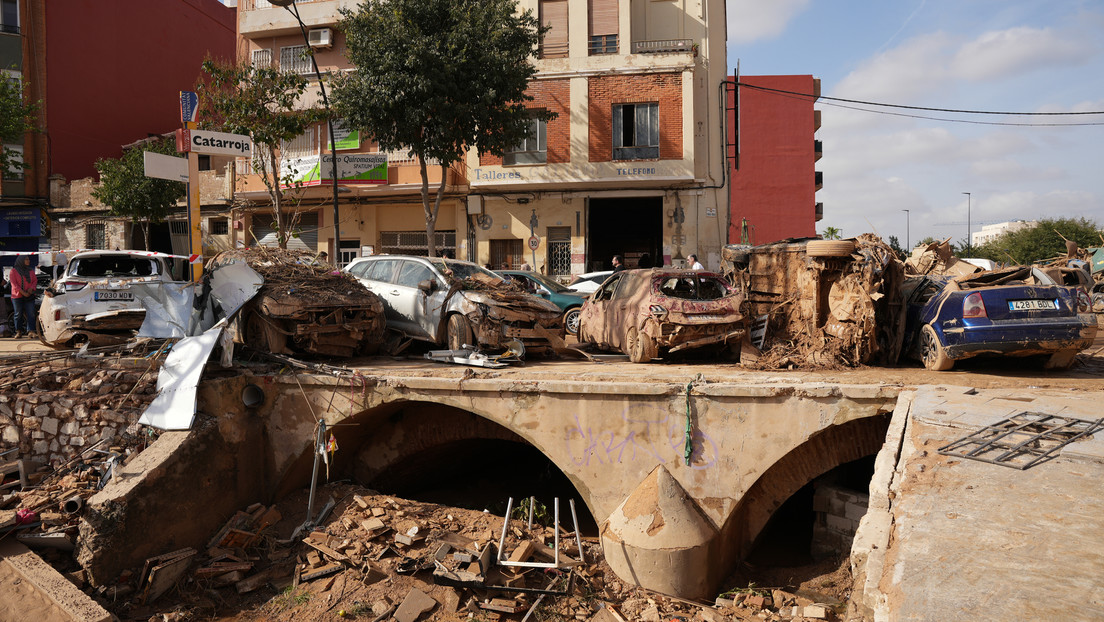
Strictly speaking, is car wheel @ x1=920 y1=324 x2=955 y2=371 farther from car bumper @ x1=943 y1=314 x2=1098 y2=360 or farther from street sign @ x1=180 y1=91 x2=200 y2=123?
street sign @ x1=180 y1=91 x2=200 y2=123

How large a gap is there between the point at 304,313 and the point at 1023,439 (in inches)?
333

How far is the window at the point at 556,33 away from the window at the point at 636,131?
2704 millimetres

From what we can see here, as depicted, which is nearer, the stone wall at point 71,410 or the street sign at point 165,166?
the stone wall at point 71,410

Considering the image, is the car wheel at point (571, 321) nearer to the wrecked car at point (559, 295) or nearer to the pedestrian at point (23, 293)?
the wrecked car at point (559, 295)

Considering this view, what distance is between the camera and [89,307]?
10.4 metres

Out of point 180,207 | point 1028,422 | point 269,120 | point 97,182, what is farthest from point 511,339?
point 97,182

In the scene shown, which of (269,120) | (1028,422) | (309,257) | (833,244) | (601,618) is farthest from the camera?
(269,120)

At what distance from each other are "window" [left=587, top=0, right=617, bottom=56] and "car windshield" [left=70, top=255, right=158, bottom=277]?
1475 cm

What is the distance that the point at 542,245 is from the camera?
72.1ft

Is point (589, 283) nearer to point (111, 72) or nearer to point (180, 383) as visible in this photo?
point (180, 383)

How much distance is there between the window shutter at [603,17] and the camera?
2133 centimetres

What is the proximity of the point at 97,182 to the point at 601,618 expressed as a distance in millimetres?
26035

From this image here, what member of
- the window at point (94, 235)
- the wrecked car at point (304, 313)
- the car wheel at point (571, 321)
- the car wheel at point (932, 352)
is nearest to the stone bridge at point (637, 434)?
the wrecked car at point (304, 313)

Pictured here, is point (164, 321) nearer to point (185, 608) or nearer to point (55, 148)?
point (185, 608)
